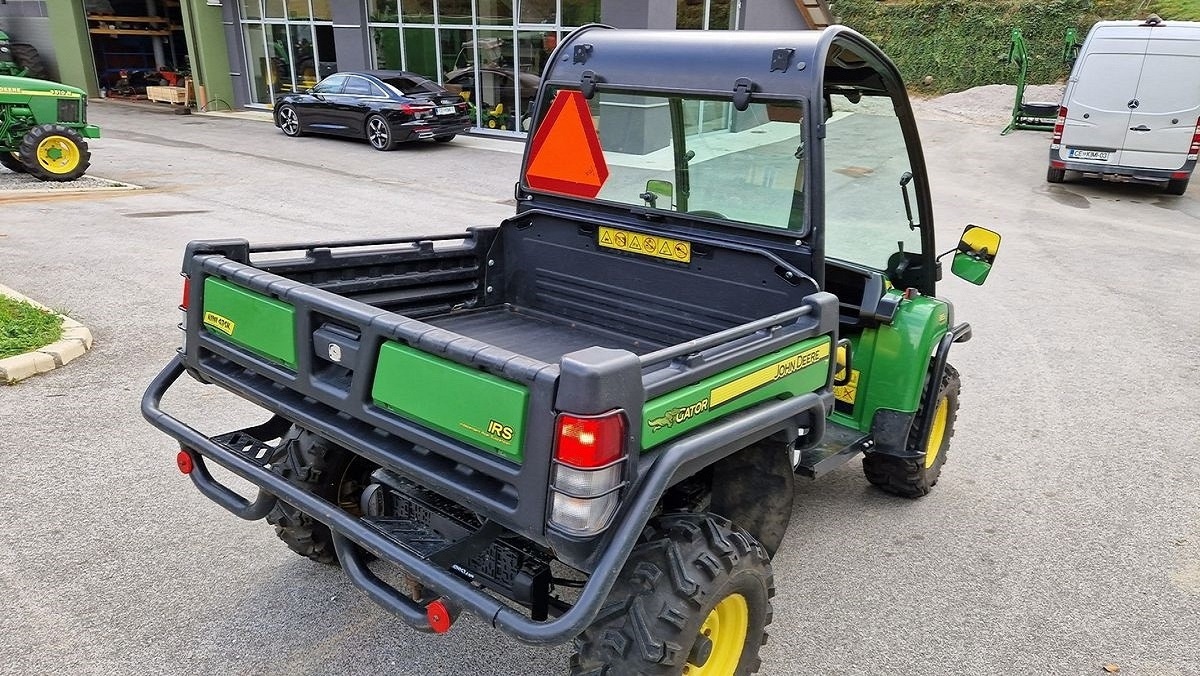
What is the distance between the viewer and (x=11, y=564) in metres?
3.45

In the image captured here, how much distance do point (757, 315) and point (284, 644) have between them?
7.34 feet

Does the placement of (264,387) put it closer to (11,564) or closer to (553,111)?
(11,564)

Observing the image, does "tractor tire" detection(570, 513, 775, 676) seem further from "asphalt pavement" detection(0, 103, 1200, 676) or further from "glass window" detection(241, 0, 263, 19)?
"glass window" detection(241, 0, 263, 19)

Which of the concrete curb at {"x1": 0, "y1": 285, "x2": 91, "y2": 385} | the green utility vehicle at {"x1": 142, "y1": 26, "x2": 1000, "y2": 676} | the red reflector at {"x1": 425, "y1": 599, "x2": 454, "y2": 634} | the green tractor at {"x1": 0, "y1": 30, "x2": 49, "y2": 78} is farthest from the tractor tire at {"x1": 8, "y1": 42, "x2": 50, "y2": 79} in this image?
the red reflector at {"x1": 425, "y1": 599, "x2": 454, "y2": 634}

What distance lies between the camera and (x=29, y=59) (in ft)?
88.1

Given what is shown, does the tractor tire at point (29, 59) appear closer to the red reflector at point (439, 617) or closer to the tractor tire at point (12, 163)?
the tractor tire at point (12, 163)

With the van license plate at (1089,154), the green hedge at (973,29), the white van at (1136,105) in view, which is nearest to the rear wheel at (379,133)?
the white van at (1136,105)

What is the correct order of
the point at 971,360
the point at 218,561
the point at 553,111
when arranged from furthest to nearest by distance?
the point at 971,360, the point at 553,111, the point at 218,561

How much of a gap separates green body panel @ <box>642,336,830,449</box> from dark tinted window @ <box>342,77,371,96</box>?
1570cm

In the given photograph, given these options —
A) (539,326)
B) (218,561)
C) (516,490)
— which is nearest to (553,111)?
(539,326)

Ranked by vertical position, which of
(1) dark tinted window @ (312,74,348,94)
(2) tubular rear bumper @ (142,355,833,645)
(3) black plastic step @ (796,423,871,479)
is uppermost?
(1) dark tinted window @ (312,74,348,94)

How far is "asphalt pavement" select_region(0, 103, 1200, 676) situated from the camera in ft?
10.2

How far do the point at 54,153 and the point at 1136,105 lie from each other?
1711cm

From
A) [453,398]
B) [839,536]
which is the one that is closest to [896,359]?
[839,536]
